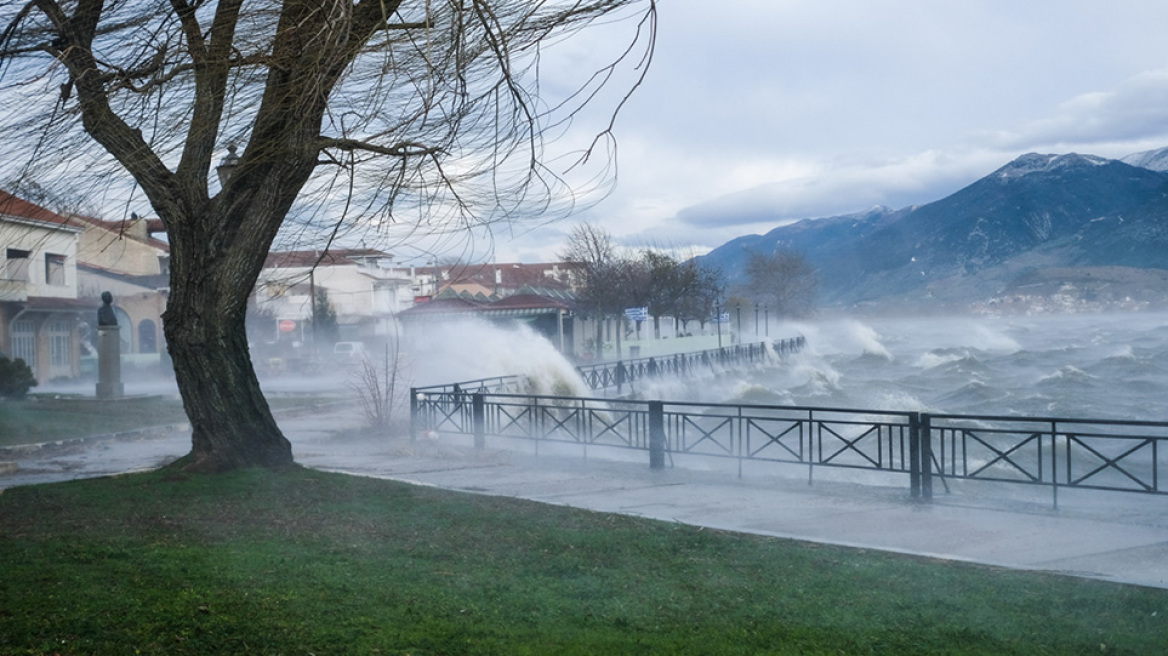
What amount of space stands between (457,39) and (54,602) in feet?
12.6

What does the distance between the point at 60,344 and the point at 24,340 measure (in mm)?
2508

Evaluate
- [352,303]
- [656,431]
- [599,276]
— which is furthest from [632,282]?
[656,431]

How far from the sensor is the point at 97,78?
7875 millimetres

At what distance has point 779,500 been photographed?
11094mm

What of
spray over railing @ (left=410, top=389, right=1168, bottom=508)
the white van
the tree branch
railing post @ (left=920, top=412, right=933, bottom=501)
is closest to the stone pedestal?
spray over railing @ (left=410, top=389, right=1168, bottom=508)

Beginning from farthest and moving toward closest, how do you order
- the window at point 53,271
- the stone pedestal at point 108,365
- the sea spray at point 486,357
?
1. the window at point 53,271
2. the sea spray at point 486,357
3. the stone pedestal at point 108,365

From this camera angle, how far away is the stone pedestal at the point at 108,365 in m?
26.9

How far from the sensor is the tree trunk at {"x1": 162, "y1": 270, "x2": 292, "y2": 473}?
32.1 feet

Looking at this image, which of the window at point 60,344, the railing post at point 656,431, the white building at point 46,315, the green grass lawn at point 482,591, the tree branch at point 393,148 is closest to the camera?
the green grass lawn at point 482,591

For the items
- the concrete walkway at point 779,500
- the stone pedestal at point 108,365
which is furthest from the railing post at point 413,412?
the stone pedestal at point 108,365

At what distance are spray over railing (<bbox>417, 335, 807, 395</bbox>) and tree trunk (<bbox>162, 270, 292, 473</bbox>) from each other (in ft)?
24.1

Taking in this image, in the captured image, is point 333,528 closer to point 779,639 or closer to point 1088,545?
point 779,639

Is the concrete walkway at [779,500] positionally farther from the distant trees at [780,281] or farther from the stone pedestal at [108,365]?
the distant trees at [780,281]

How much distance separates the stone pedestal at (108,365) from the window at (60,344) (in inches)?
461
